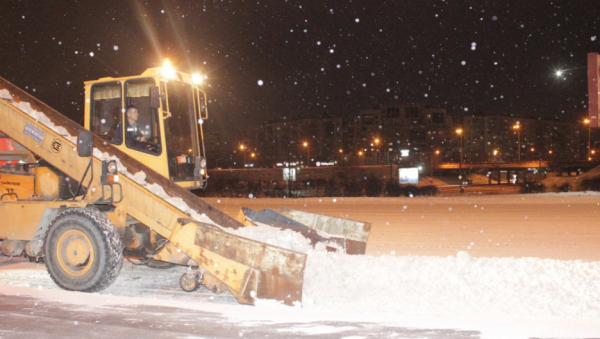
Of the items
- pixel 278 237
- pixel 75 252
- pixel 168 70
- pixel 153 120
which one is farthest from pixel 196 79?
pixel 75 252

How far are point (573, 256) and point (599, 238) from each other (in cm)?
324

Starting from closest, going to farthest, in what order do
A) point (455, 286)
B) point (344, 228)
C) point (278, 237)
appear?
point (455, 286) < point (278, 237) < point (344, 228)

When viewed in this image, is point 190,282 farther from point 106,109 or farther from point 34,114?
point 34,114

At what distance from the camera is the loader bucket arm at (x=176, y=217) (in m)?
5.91

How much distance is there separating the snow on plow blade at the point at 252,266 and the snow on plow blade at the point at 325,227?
1.76 meters

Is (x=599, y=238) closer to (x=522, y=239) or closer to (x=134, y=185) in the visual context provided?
(x=522, y=239)

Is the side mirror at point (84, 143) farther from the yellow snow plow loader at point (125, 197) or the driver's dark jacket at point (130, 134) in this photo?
the driver's dark jacket at point (130, 134)

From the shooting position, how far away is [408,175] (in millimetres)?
50969

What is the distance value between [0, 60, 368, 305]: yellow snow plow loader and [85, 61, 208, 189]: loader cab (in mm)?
16

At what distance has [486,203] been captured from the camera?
24781 mm

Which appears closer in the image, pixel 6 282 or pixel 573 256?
pixel 6 282

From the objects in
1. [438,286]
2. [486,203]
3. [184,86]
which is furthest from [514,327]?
[486,203]

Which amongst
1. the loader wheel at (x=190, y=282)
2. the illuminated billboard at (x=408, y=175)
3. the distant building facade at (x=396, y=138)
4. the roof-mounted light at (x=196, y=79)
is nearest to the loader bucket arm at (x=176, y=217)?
the loader wheel at (x=190, y=282)

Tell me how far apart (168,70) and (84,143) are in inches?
75.3
